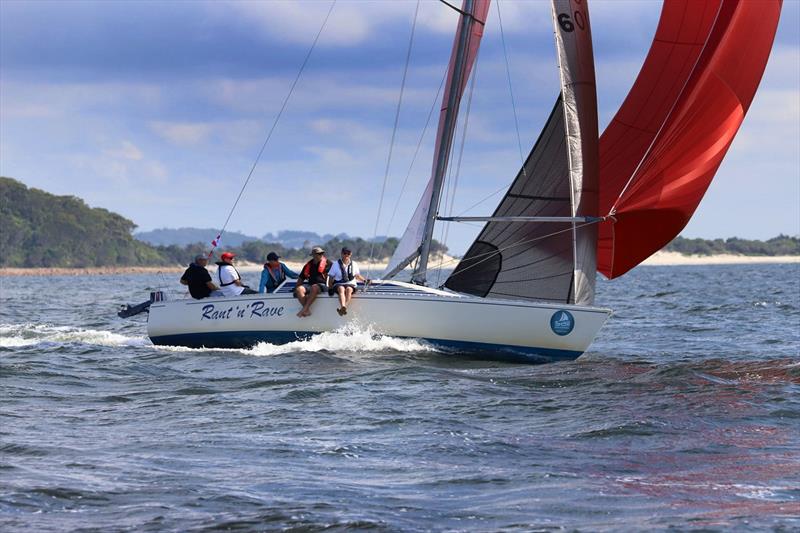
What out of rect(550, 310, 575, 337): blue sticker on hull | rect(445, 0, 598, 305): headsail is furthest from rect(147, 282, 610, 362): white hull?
rect(445, 0, 598, 305): headsail

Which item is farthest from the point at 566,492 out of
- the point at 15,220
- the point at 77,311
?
the point at 15,220

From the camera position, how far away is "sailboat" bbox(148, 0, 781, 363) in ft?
38.5

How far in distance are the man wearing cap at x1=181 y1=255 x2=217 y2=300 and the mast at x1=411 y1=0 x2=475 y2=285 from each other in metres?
2.56

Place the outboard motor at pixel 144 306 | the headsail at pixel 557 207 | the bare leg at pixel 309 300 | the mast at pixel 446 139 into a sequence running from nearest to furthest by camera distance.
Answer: the headsail at pixel 557 207 < the bare leg at pixel 309 300 < the mast at pixel 446 139 < the outboard motor at pixel 144 306

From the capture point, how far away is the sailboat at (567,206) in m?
11.7

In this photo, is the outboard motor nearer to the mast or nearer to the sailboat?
the sailboat

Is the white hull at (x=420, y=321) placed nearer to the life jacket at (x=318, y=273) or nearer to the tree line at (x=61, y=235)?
the life jacket at (x=318, y=273)

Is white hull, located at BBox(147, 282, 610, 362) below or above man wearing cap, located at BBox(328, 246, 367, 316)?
below

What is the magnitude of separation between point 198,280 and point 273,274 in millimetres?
951

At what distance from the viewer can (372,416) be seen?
323 inches

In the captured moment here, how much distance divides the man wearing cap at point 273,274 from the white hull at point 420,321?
0.52 metres

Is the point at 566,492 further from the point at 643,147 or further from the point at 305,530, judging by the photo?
the point at 643,147

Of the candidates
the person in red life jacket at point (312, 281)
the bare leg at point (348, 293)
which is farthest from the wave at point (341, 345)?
the person in red life jacket at point (312, 281)

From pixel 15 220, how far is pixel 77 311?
100.0m
